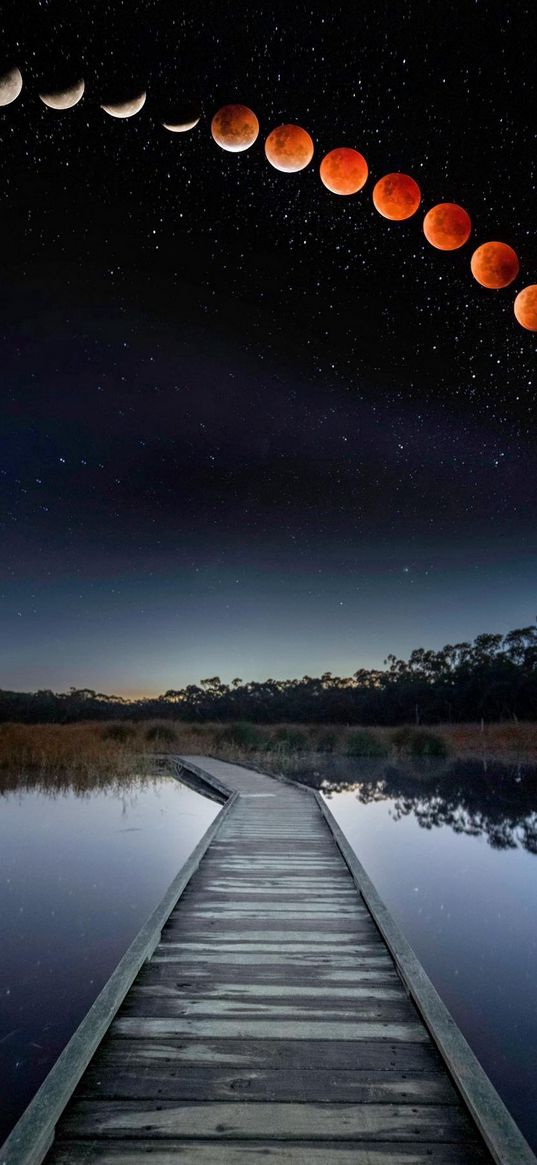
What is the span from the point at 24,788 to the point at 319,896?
11.9 m

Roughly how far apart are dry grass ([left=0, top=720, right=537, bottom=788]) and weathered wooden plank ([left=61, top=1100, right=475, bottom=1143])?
14383 millimetres

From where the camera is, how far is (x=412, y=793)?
15.7m

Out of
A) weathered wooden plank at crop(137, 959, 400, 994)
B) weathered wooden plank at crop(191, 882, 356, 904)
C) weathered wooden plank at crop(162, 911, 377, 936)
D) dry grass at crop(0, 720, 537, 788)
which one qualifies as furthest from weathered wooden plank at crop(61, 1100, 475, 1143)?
dry grass at crop(0, 720, 537, 788)

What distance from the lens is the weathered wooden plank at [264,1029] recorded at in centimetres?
284

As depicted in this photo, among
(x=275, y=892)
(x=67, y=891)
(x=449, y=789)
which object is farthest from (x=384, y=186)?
(x=449, y=789)

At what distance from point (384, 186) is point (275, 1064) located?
4.83m

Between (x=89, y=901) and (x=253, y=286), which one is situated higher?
(x=253, y=286)

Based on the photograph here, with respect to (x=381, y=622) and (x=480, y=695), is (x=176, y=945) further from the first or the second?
(x=480, y=695)

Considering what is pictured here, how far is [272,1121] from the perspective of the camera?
7.40 feet

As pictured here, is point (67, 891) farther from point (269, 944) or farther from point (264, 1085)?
point (264, 1085)

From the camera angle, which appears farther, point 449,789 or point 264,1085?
point 449,789

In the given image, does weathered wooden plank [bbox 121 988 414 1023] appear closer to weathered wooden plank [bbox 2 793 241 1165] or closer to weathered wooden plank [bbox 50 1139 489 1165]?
weathered wooden plank [bbox 2 793 241 1165]

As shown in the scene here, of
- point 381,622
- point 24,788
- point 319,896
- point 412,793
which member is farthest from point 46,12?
point 381,622

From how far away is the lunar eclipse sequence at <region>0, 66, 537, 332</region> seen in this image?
13.2ft
